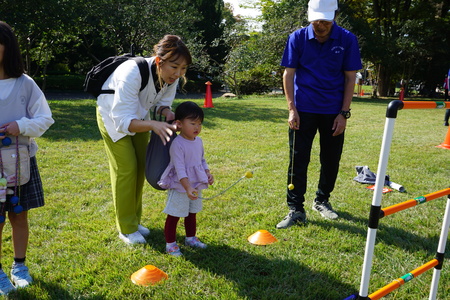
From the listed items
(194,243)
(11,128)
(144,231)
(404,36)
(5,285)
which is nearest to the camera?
(11,128)

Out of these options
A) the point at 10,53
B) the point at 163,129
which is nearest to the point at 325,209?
the point at 163,129

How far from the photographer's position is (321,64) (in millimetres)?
3568

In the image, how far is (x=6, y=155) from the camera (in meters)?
2.34

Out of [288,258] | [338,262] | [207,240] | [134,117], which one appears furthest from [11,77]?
[338,262]

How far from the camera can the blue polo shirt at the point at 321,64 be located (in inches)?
139

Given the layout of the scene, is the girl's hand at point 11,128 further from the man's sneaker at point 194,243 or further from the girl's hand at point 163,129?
the man's sneaker at point 194,243

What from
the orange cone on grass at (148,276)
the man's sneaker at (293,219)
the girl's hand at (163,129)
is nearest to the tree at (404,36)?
the man's sneaker at (293,219)

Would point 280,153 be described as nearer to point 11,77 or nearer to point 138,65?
point 138,65

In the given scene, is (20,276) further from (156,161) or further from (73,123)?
(73,123)

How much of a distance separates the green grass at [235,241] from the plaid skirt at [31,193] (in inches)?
22.4

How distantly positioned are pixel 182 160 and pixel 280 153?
4.32 meters

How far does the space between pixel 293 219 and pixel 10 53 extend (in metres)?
2.79

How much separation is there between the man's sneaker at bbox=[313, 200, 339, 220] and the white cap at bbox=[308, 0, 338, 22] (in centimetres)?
193

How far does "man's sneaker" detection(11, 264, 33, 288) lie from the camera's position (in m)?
2.59
